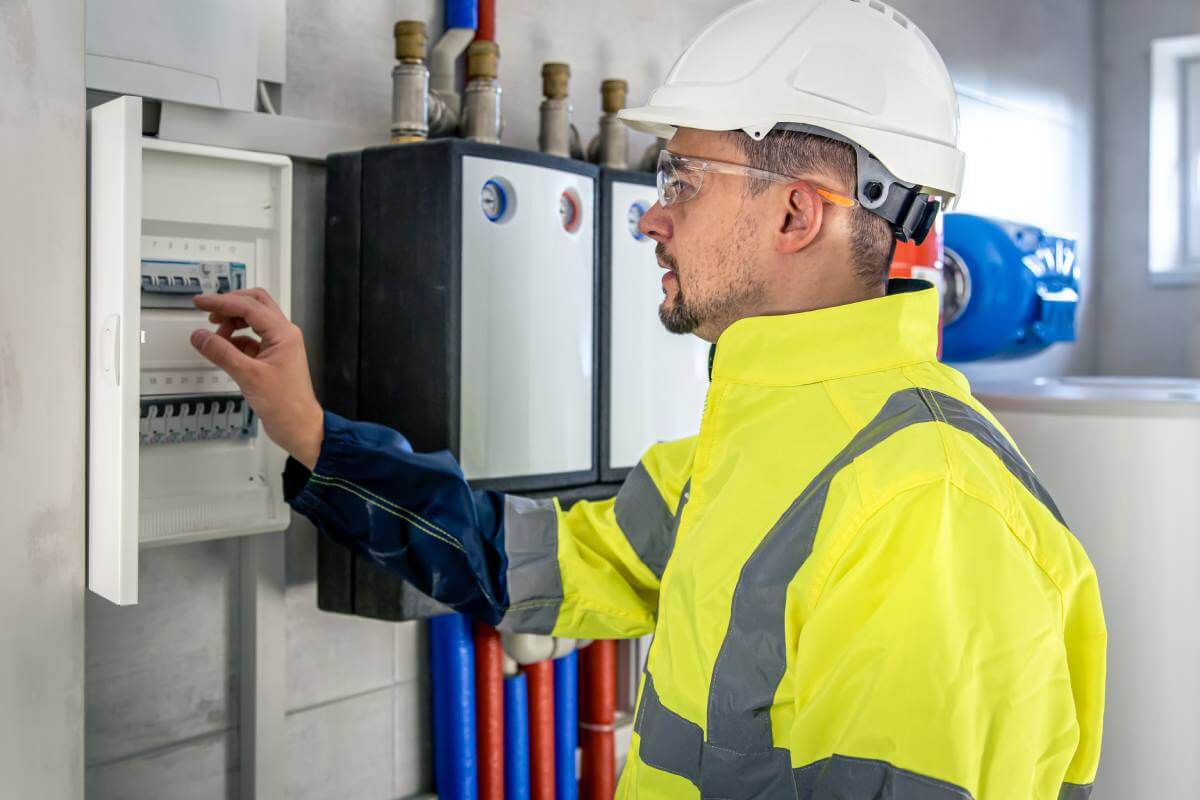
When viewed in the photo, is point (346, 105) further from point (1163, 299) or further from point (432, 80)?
point (1163, 299)

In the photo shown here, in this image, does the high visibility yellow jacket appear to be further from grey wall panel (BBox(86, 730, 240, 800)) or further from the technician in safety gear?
grey wall panel (BBox(86, 730, 240, 800))

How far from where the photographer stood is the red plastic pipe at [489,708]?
185 centimetres

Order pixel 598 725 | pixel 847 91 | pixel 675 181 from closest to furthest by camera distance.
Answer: pixel 847 91 < pixel 675 181 < pixel 598 725

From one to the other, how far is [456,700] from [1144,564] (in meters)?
1.13

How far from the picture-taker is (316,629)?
5.88ft

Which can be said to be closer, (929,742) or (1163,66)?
(929,742)

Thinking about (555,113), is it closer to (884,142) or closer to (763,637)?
(884,142)

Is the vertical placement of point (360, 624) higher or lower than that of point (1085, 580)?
lower

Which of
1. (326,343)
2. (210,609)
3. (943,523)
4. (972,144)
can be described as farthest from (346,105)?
(972,144)

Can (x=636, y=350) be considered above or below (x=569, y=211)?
below

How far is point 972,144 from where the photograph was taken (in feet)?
10.5

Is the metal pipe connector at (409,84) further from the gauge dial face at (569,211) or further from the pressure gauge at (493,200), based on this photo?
the gauge dial face at (569,211)

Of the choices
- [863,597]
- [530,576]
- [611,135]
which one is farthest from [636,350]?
[863,597]

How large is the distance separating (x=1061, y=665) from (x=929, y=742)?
16 centimetres
